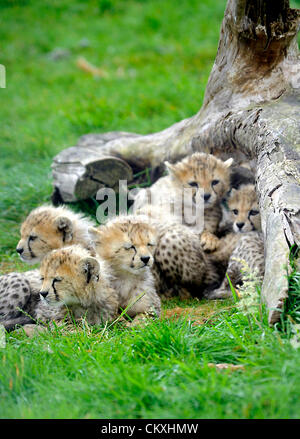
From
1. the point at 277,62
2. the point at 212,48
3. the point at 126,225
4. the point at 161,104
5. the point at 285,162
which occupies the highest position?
the point at 212,48

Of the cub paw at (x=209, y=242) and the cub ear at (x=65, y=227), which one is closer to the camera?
the cub ear at (x=65, y=227)

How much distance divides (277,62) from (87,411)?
320 centimetres

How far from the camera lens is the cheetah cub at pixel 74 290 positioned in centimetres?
353

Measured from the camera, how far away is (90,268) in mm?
3578

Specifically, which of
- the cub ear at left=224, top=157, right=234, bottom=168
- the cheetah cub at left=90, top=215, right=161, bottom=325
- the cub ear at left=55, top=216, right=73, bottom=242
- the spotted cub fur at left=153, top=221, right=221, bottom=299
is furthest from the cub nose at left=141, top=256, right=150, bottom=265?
the cub ear at left=224, top=157, right=234, bottom=168

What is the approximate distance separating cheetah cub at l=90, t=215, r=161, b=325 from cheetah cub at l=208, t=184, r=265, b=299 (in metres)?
0.62

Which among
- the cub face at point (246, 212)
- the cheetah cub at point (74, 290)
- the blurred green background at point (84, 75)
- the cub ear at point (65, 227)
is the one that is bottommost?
the cheetah cub at point (74, 290)

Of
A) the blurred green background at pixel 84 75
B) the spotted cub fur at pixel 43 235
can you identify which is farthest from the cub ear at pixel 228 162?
the blurred green background at pixel 84 75

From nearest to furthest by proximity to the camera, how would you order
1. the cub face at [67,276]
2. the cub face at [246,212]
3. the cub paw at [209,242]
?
the cub face at [67,276] < the cub face at [246,212] < the cub paw at [209,242]

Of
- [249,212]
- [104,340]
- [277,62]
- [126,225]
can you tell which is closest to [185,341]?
[104,340]

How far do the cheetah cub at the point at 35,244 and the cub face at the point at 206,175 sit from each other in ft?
3.35

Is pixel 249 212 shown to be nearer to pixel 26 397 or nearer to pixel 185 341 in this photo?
pixel 185 341

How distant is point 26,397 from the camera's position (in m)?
2.54

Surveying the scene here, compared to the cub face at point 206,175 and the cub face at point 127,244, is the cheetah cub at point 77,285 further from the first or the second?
the cub face at point 206,175
